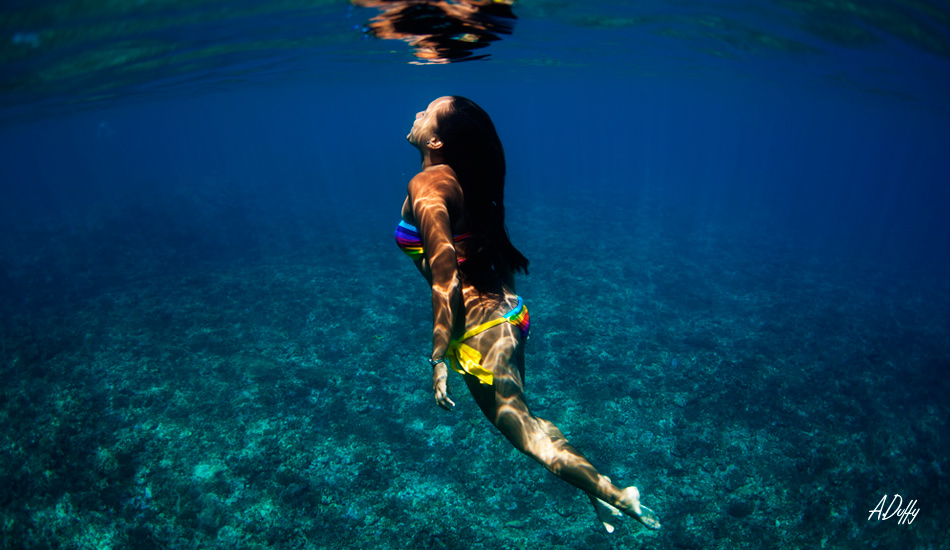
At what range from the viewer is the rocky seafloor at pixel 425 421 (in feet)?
20.7

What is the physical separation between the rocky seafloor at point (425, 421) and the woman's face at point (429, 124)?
18.2 feet

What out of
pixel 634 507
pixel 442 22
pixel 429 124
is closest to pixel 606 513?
pixel 634 507

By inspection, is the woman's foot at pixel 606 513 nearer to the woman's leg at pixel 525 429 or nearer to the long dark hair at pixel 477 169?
the woman's leg at pixel 525 429

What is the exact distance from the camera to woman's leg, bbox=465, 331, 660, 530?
2.61 meters

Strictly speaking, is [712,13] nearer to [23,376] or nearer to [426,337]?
[426,337]

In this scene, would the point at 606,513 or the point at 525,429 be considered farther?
the point at 606,513

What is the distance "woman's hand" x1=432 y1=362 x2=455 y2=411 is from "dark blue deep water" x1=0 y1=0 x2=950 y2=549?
4.24 metres

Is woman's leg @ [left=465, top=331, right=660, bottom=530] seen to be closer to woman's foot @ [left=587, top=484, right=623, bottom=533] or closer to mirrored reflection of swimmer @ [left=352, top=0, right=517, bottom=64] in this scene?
woman's foot @ [left=587, top=484, right=623, bottom=533]

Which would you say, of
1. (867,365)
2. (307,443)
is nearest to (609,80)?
(867,365)

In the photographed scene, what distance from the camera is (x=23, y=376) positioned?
30.5ft

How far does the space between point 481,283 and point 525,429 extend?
998 millimetres

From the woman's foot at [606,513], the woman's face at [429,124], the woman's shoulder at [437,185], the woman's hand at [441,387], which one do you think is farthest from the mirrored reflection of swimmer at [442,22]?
the woman's foot at [606,513]

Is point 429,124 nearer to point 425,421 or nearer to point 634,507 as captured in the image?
point 634,507

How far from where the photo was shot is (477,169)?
9.02ft
